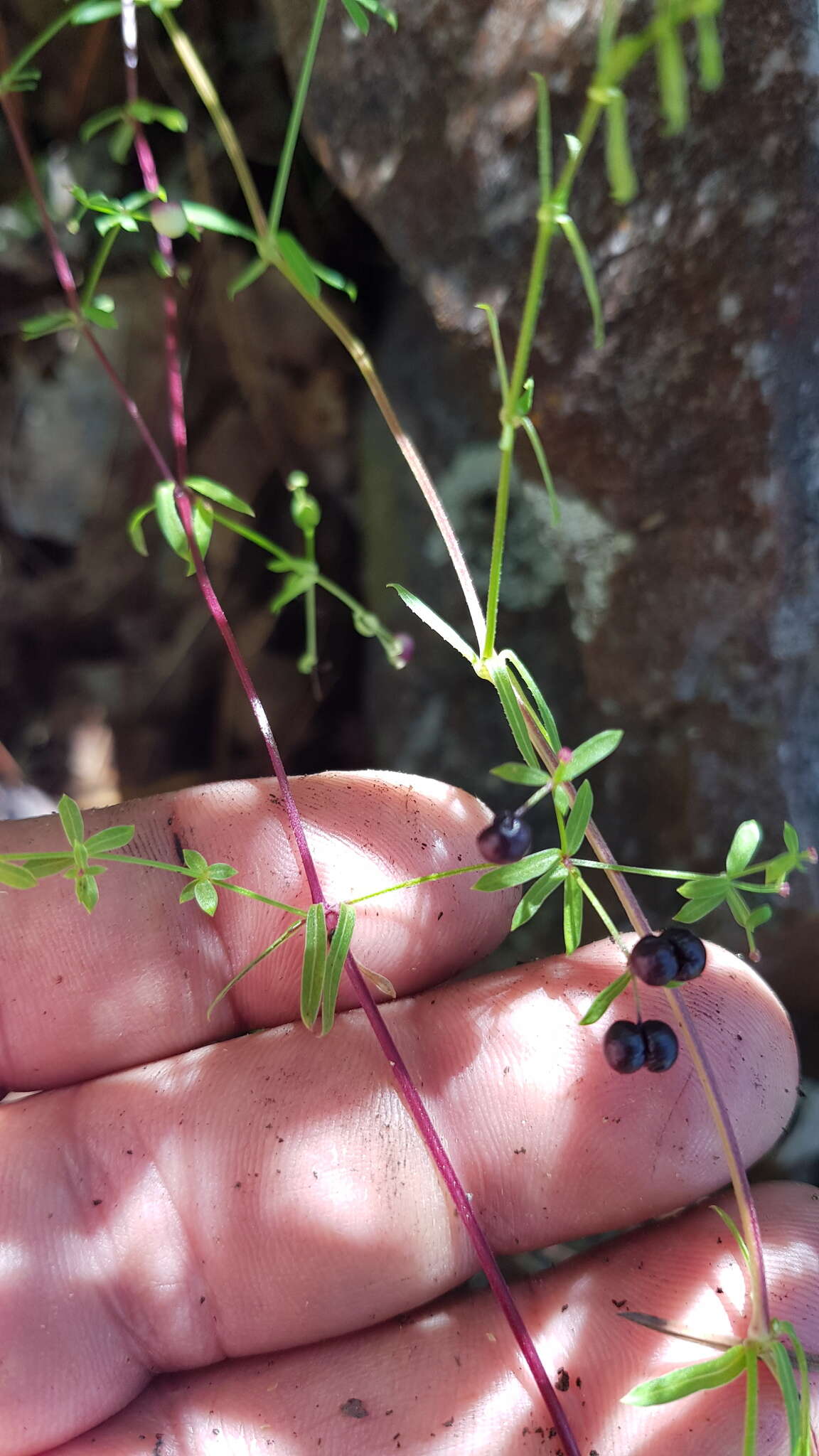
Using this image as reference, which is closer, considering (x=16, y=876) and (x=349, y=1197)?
(x=16, y=876)

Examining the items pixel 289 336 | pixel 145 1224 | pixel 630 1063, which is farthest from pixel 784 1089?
pixel 289 336

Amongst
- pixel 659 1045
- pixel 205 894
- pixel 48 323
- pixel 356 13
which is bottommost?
pixel 659 1045

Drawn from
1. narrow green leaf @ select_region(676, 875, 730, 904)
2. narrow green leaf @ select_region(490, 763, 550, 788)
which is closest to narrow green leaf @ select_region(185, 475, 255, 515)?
narrow green leaf @ select_region(490, 763, 550, 788)

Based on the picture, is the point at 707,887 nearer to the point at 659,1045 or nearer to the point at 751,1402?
the point at 659,1045

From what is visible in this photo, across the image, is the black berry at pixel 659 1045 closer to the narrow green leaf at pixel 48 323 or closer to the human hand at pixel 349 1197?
the human hand at pixel 349 1197

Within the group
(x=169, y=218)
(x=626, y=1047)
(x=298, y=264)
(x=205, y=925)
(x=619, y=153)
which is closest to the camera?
(x=619, y=153)

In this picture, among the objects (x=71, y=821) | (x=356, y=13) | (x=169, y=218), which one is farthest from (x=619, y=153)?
(x=71, y=821)

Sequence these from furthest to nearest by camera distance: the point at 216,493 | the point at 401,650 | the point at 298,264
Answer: the point at 401,650
the point at 216,493
the point at 298,264

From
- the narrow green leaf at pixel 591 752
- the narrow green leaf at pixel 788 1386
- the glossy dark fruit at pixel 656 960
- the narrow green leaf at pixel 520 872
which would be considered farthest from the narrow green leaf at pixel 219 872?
the narrow green leaf at pixel 788 1386
